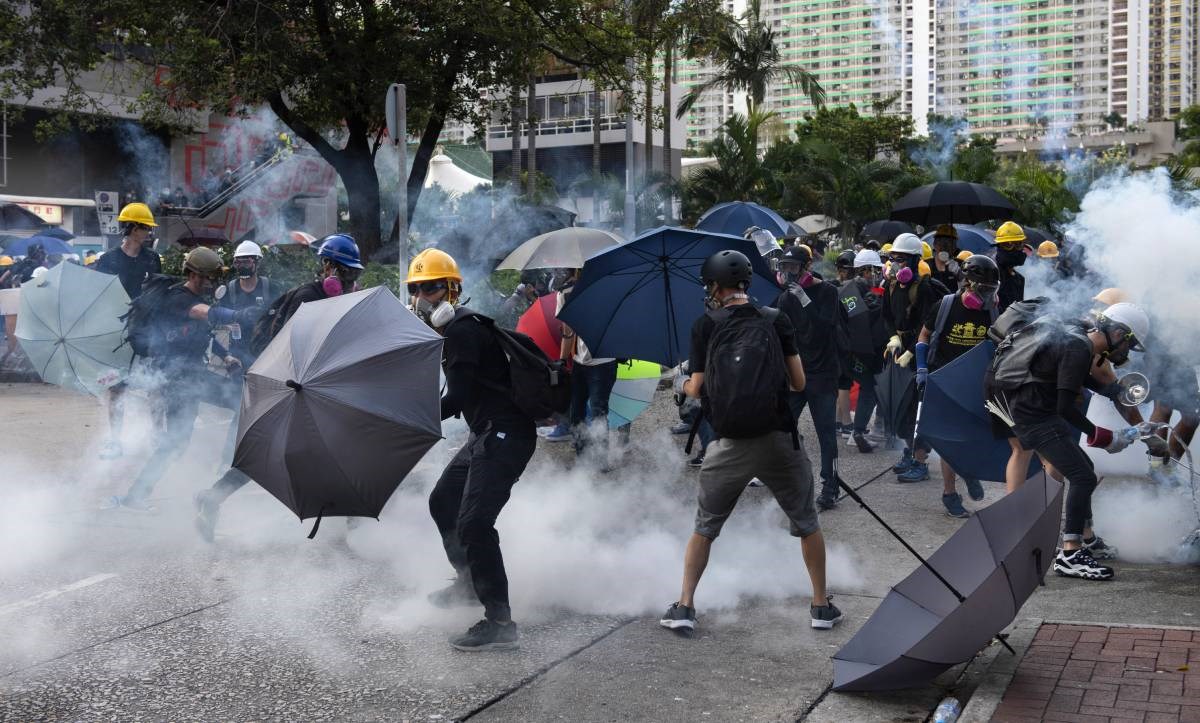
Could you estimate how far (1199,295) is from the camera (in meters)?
5.61

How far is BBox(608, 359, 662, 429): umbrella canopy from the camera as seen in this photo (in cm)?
997

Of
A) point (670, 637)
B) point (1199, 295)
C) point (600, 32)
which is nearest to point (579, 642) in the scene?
point (670, 637)

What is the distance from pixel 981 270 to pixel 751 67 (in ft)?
133

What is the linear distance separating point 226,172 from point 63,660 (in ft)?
76.4

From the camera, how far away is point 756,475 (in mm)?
5297

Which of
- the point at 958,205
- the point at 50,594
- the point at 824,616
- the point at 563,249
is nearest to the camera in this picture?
the point at 824,616

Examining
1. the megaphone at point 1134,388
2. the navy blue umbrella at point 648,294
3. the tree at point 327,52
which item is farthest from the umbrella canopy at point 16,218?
the megaphone at point 1134,388

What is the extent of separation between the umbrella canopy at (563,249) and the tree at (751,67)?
112 feet

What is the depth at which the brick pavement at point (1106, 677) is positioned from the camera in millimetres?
4172

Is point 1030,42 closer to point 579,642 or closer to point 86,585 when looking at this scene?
point 579,642

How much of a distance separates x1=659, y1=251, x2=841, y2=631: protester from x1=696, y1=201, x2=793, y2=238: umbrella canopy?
30.1ft

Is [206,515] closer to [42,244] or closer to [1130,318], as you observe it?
[1130,318]

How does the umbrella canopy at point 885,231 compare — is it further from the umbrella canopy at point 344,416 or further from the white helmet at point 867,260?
the umbrella canopy at point 344,416

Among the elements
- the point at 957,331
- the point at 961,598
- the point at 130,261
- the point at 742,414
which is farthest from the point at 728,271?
the point at 130,261
